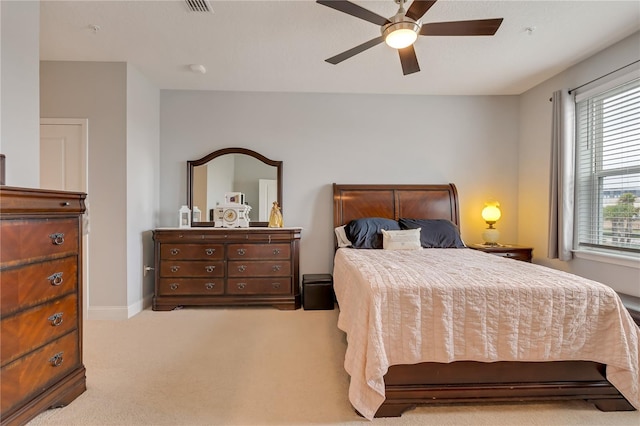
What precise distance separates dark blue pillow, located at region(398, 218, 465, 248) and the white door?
3.60 metres

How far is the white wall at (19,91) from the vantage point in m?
1.94

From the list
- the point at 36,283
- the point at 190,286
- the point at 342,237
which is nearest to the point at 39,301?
the point at 36,283

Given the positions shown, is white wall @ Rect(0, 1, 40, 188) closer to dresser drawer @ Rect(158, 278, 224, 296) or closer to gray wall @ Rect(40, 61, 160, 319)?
gray wall @ Rect(40, 61, 160, 319)

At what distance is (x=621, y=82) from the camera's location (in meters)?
2.87

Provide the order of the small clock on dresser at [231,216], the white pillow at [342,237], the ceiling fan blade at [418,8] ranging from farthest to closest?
1. the small clock on dresser at [231,216]
2. the white pillow at [342,237]
3. the ceiling fan blade at [418,8]

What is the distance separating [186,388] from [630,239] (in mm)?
3787

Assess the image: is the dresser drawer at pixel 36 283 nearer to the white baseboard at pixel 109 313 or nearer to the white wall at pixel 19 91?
the white wall at pixel 19 91

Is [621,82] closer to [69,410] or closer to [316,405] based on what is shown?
[316,405]

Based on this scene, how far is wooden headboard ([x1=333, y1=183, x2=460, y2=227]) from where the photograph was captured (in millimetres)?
4094

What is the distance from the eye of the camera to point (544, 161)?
12.6ft

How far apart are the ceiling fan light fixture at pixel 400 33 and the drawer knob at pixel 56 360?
9.24ft

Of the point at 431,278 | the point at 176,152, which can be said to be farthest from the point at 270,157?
the point at 431,278

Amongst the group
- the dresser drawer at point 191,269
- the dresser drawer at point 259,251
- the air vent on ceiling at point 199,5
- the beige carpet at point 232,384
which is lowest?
the beige carpet at point 232,384

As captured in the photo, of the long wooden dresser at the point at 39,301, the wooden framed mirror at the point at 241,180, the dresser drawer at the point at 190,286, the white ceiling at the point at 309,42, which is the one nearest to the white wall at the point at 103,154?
the white ceiling at the point at 309,42
